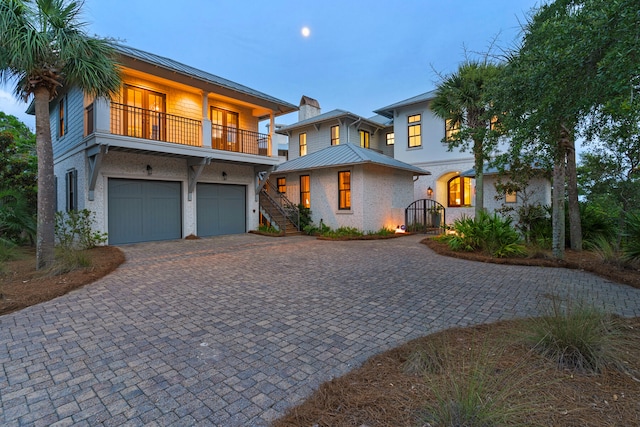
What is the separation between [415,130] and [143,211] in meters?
16.2

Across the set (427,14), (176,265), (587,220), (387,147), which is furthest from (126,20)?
(587,220)

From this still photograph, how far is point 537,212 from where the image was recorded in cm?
1112

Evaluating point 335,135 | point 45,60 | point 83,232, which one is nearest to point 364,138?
point 335,135

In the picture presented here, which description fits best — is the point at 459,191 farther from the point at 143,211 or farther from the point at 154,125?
the point at 143,211

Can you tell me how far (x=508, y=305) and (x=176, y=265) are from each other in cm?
716

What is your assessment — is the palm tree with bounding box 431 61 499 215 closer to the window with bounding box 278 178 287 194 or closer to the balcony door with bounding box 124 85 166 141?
the window with bounding box 278 178 287 194

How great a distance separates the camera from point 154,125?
11.7 m

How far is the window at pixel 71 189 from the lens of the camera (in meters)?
11.2

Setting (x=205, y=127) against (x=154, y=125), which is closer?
(x=154, y=125)

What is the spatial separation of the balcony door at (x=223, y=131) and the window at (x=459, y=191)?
Answer: 13.5 metres

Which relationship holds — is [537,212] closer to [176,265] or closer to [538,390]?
[538,390]

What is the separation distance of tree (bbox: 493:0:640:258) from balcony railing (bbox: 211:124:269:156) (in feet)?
36.1

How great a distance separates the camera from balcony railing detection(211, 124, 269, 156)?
1353 centimetres

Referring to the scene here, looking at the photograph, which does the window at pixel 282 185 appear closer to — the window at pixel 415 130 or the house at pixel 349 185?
the house at pixel 349 185
